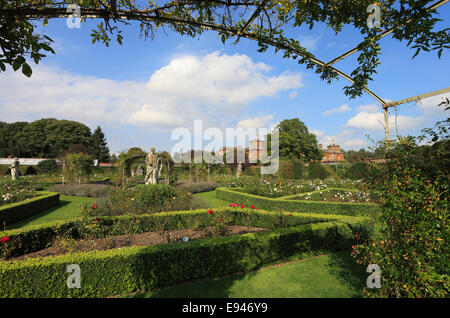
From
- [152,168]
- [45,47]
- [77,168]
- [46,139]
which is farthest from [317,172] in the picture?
[46,139]

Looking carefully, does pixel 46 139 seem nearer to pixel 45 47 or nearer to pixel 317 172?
pixel 317 172

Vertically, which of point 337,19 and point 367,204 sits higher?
point 337,19

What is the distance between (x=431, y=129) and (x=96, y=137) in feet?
208

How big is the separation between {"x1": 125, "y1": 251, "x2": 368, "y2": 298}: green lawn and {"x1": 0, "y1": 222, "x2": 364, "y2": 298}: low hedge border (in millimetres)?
202

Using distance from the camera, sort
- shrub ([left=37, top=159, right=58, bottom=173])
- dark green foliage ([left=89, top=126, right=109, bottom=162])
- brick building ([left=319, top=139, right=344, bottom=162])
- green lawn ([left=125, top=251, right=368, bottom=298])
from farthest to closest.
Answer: brick building ([left=319, top=139, right=344, bottom=162]) < dark green foliage ([left=89, top=126, right=109, bottom=162]) < shrub ([left=37, top=159, right=58, bottom=173]) < green lawn ([left=125, top=251, right=368, bottom=298])

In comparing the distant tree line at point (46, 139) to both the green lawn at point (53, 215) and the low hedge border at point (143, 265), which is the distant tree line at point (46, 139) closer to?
the green lawn at point (53, 215)

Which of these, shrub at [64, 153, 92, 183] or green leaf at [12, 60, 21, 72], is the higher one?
green leaf at [12, 60, 21, 72]

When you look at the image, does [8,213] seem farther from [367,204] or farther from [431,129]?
[367,204]

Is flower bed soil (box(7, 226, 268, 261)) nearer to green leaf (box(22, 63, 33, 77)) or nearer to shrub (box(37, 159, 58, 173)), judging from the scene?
green leaf (box(22, 63, 33, 77))

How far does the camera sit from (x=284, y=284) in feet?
13.2

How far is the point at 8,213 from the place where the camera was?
8.25m

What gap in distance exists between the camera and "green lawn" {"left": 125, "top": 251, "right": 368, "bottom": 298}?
3.71 m

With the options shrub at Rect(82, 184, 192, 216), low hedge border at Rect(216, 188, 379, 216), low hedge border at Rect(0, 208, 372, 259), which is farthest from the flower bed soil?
low hedge border at Rect(216, 188, 379, 216)
